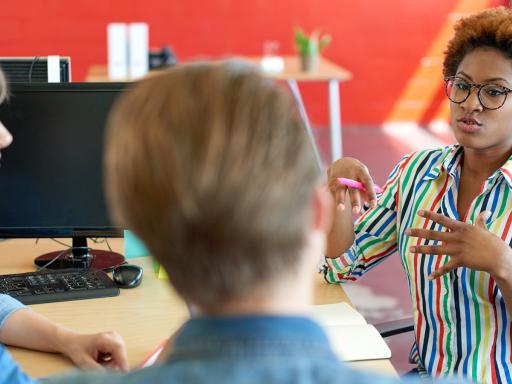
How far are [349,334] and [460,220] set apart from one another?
16.1 inches

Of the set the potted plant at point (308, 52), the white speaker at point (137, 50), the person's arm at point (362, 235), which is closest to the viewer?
the person's arm at point (362, 235)

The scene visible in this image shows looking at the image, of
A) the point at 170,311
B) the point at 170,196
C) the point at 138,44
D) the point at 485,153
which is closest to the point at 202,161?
the point at 170,196

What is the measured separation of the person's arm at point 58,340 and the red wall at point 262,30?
17.2ft

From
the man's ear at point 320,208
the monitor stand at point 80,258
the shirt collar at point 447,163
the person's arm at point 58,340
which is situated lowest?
the monitor stand at point 80,258

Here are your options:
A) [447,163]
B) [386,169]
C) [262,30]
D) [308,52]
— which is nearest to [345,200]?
[447,163]

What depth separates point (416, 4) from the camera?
23.3 ft

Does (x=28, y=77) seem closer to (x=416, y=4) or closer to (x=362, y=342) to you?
(x=362, y=342)

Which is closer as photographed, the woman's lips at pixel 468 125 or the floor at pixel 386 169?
the woman's lips at pixel 468 125

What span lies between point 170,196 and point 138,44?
4431 mm

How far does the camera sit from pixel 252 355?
2.23ft

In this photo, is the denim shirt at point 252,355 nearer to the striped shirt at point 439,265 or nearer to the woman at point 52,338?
the woman at point 52,338

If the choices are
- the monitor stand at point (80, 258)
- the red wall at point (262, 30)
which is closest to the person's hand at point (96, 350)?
the monitor stand at point (80, 258)

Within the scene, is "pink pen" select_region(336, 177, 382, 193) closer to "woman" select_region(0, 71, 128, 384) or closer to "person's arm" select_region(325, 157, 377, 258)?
"person's arm" select_region(325, 157, 377, 258)

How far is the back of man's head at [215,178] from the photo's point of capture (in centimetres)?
68
